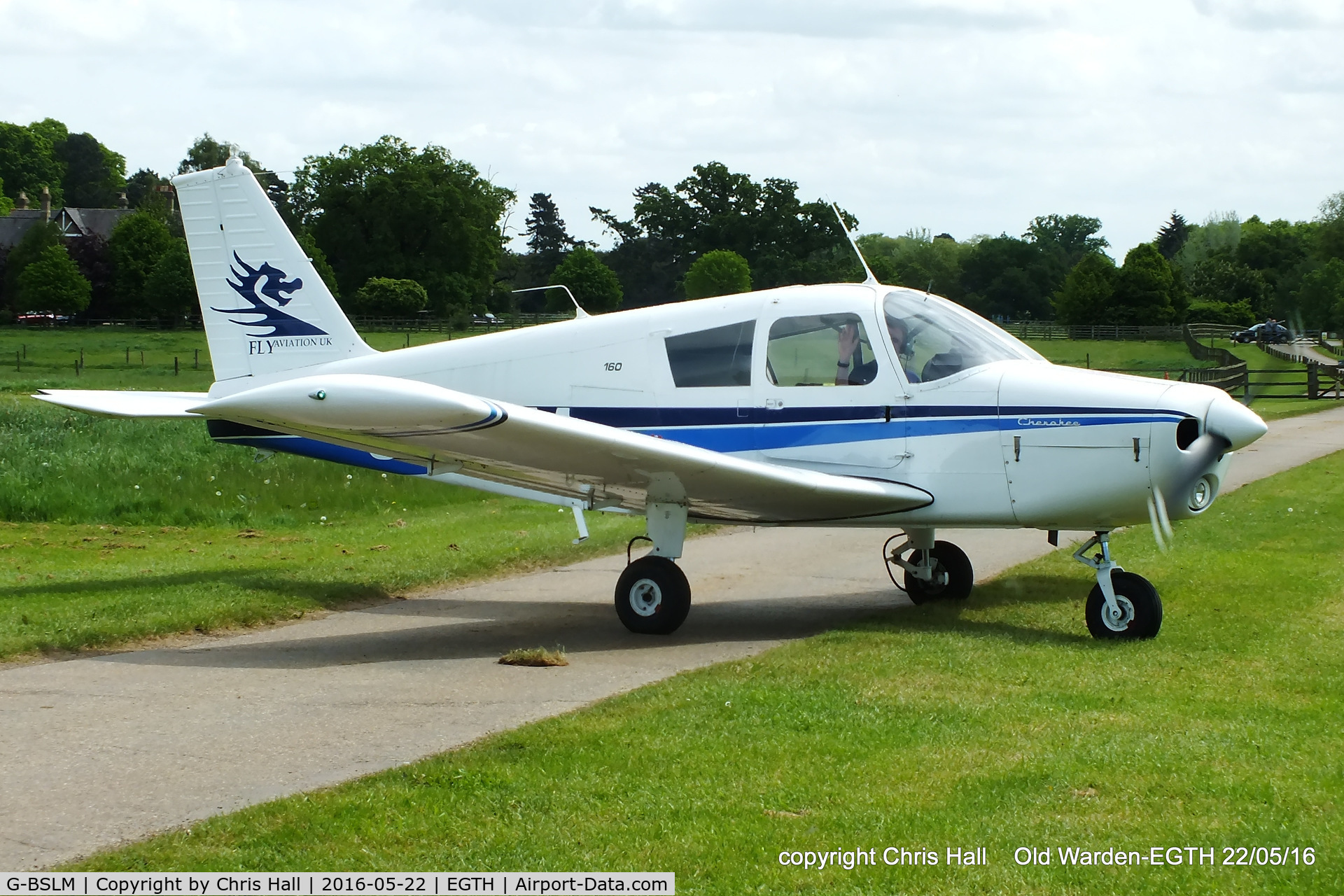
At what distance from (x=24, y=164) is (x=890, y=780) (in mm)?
163982

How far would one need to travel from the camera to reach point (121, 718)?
22.7 feet

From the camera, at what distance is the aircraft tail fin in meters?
11.5

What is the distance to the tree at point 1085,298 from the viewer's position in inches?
2707

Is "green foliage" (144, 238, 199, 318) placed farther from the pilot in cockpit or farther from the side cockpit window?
the pilot in cockpit

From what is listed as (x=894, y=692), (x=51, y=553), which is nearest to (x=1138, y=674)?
(x=894, y=692)

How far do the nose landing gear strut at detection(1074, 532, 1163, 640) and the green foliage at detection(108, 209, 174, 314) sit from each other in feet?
234

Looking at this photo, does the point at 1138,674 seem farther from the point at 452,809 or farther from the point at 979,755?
the point at 452,809

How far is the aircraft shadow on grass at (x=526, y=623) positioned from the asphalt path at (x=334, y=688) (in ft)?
0.11

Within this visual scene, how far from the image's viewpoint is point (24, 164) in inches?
5842

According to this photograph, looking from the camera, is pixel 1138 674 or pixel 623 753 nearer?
pixel 623 753

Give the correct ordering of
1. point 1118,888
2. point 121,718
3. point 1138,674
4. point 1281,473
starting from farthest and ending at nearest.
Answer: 1. point 1281,473
2. point 1138,674
3. point 121,718
4. point 1118,888

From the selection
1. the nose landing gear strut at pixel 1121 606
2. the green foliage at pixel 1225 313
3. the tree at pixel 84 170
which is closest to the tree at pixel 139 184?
the tree at pixel 84 170

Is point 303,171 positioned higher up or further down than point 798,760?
higher up

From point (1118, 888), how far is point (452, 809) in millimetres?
2471
